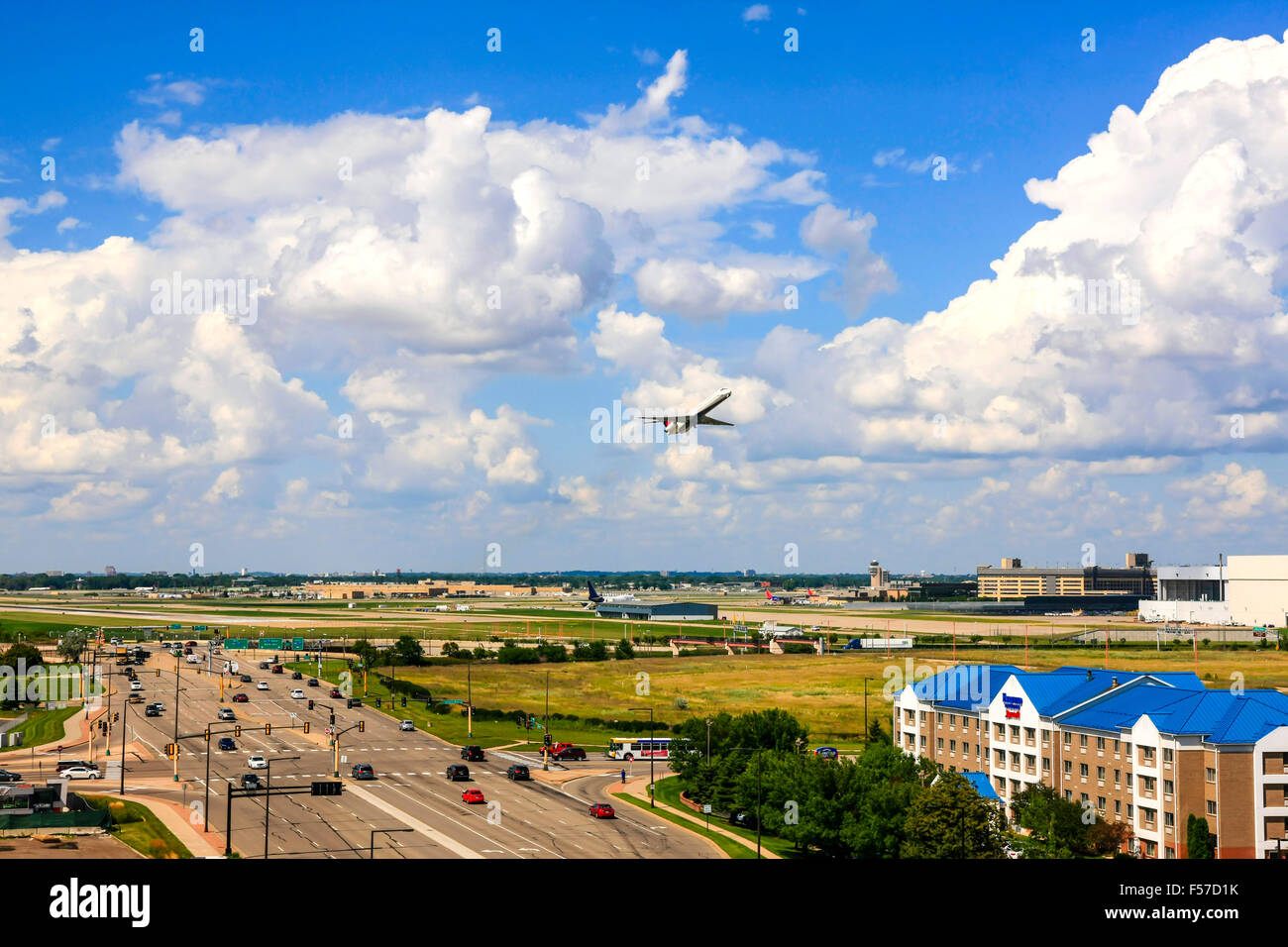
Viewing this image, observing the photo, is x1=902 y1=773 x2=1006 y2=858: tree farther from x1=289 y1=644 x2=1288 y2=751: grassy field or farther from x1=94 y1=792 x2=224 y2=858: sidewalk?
x1=289 y1=644 x2=1288 y2=751: grassy field

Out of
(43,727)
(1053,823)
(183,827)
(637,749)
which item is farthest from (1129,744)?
(43,727)

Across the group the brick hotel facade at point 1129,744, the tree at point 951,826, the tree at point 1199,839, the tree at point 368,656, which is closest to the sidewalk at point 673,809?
the tree at point 951,826

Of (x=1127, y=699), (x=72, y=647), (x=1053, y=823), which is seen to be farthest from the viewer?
(x=72, y=647)

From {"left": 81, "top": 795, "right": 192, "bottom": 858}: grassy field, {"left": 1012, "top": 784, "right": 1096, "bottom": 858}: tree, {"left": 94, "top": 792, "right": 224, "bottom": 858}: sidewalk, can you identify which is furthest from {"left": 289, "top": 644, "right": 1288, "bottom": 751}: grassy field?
{"left": 81, "top": 795, "right": 192, "bottom": 858}: grassy field

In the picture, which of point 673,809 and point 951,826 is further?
point 673,809

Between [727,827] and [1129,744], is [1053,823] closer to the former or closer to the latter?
[1129,744]
